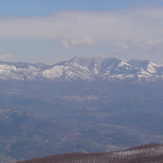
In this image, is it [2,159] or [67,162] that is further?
[2,159]

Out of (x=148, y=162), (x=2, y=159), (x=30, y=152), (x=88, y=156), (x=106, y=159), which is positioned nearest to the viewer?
(x=148, y=162)

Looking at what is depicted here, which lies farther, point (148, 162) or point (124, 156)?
point (124, 156)

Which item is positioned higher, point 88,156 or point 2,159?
point 88,156

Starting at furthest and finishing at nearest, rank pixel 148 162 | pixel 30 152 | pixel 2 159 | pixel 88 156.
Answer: pixel 30 152 → pixel 2 159 → pixel 88 156 → pixel 148 162

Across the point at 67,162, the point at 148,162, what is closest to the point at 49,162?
the point at 67,162

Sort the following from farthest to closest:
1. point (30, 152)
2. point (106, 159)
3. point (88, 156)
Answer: point (30, 152)
point (88, 156)
point (106, 159)

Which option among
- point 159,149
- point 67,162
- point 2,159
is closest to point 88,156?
point 67,162

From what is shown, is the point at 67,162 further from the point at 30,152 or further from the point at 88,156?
the point at 30,152

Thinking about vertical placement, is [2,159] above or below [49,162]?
below

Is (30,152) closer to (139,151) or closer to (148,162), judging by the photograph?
(139,151)
